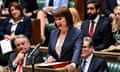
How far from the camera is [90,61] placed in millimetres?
3975

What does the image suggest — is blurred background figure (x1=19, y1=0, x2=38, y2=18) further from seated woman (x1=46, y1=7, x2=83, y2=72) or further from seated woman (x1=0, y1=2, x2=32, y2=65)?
seated woman (x1=46, y1=7, x2=83, y2=72)

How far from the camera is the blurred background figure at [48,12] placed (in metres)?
5.77

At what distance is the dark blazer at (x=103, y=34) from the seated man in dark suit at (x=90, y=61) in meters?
0.85

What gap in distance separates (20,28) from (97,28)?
105cm

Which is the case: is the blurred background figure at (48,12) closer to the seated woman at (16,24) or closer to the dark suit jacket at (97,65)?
the seated woman at (16,24)

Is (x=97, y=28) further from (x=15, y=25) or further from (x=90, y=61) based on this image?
(x=15, y=25)

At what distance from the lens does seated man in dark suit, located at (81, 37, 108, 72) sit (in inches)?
155

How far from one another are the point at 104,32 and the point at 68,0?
1.46 m

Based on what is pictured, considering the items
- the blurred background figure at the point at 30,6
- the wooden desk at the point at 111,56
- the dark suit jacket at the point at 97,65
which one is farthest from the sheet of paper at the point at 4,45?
the dark suit jacket at the point at 97,65

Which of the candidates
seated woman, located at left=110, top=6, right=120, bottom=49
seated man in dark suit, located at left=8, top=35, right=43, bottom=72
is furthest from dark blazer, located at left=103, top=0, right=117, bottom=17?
seated man in dark suit, located at left=8, top=35, right=43, bottom=72

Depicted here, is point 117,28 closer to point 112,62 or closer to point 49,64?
point 112,62

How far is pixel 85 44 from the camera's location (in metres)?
3.93

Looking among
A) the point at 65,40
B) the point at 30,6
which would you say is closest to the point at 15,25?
the point at 30,6

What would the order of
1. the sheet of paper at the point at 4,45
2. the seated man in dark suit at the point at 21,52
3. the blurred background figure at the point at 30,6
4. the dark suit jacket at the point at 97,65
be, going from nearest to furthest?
1. the dark suit jacket at the point at 97,65
2. the seated man in dark suit at the point at 21,52
3. the sheet of paper at the point at 4,45
4. the blurred background figure at the point at 30,6
